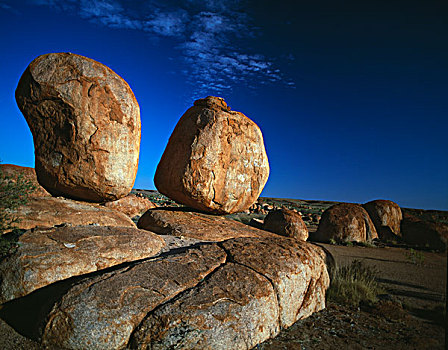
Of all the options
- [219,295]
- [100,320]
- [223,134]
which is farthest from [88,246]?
[223,134]

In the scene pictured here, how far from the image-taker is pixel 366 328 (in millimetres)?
3959

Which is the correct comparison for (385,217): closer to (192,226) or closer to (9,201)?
(192,226)

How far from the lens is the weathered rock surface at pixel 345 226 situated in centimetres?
1245

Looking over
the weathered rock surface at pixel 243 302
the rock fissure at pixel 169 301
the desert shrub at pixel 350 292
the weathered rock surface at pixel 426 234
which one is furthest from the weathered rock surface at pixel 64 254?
the weathered rock surface at pixel 426 234

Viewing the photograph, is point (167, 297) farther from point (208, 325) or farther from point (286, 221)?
point (286, 221)

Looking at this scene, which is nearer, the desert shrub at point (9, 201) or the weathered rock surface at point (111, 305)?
the weathered rock surface at point (111, 305)

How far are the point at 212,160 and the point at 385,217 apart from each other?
12.0 meters

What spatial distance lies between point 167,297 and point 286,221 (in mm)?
9655

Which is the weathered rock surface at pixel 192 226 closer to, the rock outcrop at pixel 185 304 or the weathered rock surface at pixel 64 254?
the weathered rock surface at pixel 64 254

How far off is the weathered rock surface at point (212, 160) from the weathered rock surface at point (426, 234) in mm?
8803

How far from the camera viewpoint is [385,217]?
1479 centimetres

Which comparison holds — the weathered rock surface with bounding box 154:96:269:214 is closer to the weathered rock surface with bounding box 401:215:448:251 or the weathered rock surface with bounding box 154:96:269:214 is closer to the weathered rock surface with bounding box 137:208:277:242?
the weathered rock surface with bounding box 137:208:277:242

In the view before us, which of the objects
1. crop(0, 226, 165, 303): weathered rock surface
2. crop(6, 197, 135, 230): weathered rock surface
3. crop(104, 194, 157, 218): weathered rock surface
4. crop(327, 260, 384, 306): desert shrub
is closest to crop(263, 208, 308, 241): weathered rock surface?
crop(104, 194, 157, 218): weathered rock surface

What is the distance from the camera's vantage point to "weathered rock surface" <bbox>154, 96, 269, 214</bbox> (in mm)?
6195
